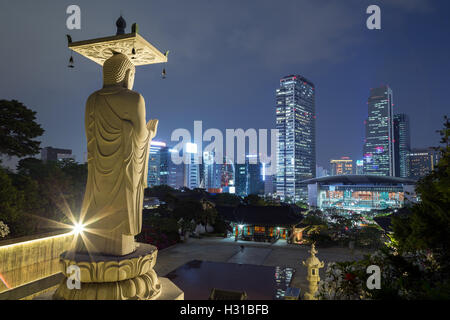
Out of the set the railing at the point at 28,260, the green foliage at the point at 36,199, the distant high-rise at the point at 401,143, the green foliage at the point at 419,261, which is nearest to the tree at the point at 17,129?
the green foliage at the point at 36,199

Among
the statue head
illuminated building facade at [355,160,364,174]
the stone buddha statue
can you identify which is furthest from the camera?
illuminated building facade at [355,160,364,174]

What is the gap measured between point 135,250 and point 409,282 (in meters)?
4.03

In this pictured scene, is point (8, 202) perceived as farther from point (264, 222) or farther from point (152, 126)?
point (264, 222)

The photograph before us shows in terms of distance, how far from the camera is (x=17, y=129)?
1251cm

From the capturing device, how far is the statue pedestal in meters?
3.97

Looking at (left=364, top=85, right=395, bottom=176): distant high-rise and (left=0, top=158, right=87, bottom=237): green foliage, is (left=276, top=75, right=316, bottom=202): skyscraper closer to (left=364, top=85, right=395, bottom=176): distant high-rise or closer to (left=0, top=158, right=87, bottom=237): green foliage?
Answer: (left=364, top=85, right=395, bottom=176): distant high-rise

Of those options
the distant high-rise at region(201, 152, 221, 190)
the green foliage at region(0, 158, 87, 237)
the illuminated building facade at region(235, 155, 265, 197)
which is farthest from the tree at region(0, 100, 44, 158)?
the illuminated building facade at region(235, 155, 265, 197)

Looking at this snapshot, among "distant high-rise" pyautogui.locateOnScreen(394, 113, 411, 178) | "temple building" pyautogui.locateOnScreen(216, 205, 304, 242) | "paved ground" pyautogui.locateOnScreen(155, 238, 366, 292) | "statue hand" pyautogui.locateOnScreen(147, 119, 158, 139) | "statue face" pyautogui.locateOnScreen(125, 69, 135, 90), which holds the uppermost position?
"distant high-rise" pyautogui.locateOnScreen(394, 113, 411, 178)

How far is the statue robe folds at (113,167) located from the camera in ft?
14.6

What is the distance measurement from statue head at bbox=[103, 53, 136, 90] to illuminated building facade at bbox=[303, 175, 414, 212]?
56104 mm

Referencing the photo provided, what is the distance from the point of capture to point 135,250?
4.66 m

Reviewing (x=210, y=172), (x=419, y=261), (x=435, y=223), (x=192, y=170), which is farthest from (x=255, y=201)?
(x=210, y=172)

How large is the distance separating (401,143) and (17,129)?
15058 centimetres

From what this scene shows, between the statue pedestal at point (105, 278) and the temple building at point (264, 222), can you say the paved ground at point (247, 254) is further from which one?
the statue pedestal at point (105, 278)
